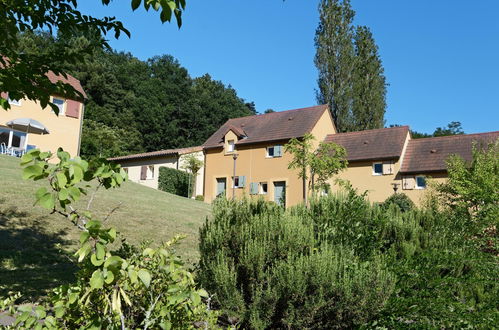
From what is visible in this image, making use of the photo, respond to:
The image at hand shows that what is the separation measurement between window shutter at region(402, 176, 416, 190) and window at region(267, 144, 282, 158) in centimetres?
846

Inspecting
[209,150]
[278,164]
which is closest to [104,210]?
[278,164]

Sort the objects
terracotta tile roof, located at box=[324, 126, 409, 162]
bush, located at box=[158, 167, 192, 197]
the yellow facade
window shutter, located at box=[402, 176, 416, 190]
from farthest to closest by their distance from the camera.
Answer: bush, located at box=[158, 167, 192, 197] < the yellow facade < terracotta tile roof, located at box=[324, 126, 409, 162] < window shutter, located at box=[402, 176, 416, 190]

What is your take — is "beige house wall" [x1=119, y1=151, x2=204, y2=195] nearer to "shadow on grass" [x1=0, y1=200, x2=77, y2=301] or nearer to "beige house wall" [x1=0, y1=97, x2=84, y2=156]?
"beige house wall" [x1=0, y1=97, x2=84, y2=156]

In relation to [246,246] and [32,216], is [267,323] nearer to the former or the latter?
[246,246]

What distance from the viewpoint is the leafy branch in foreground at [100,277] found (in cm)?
160

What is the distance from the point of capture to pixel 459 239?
6.88m

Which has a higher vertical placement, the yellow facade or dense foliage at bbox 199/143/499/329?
the yellow facade

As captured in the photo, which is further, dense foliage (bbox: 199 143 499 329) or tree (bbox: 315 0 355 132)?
tree (bbox: 315 0 355 132)

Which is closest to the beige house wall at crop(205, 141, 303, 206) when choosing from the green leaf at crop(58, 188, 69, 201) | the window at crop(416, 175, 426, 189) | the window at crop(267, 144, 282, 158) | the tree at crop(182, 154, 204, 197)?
the window at crop(267, 144, 282, 158)

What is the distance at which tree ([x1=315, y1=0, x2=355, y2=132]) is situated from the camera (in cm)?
3534

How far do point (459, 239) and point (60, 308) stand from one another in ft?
22.3

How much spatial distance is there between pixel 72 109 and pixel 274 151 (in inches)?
603

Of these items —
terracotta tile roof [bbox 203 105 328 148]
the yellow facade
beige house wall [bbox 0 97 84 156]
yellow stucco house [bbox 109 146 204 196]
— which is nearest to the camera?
beige house wall [bbox 0 97 84 156]

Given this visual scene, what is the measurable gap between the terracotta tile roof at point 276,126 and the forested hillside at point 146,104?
53.2 ft
